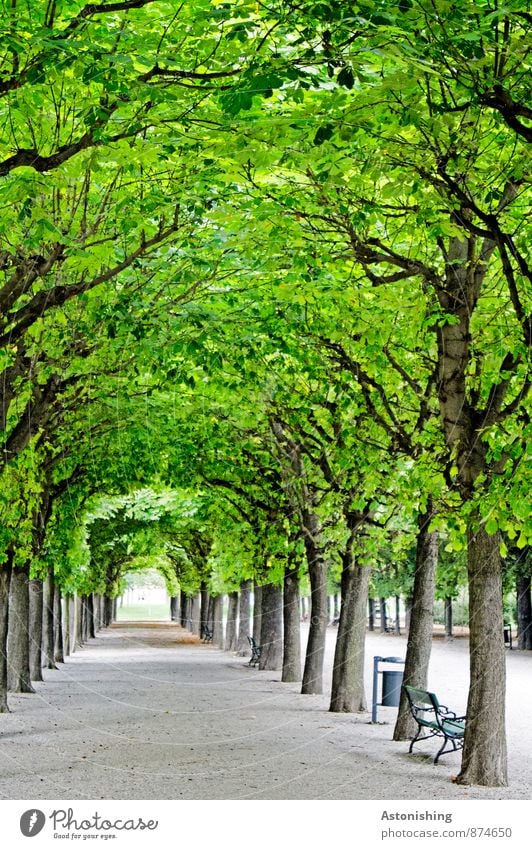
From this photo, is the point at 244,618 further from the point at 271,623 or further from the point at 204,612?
the point at 204,612

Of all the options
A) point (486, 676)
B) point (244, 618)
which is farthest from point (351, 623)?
point (244, 618)

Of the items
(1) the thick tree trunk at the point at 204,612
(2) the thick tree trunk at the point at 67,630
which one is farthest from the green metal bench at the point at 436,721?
(1) the thick tree trunk at the point at 204,612

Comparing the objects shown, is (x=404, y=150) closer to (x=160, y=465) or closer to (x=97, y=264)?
(x=97, y=264)

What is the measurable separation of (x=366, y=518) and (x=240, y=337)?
3.73m

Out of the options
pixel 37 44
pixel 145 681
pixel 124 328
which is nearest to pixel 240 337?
pixel 124 328

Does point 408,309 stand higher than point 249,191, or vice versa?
point 249,191

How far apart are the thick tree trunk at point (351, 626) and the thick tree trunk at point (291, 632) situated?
557 centimetres

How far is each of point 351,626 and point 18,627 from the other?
19.9 feet

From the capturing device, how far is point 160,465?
21.6 m

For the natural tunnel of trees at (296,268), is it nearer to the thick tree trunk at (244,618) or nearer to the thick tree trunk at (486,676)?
the thick tree trunk at (486,676)

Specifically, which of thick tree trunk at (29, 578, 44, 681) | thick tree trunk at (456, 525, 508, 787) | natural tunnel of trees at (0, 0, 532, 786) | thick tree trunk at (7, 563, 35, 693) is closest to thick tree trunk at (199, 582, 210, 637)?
thick tree trunk at (29, 578, 44, 681)

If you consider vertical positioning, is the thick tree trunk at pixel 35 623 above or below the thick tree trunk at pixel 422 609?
below

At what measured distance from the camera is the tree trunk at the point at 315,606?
19.4 metres

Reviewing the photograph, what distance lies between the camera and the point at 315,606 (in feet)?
65.6
